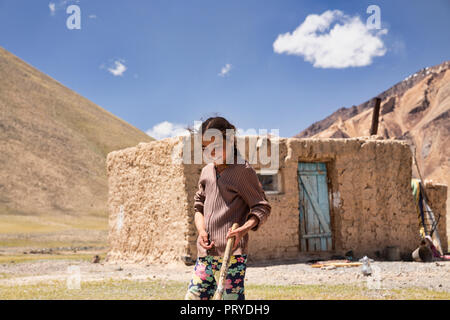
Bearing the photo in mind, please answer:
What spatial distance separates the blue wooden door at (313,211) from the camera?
1062 cm

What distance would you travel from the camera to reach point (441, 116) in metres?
44.2

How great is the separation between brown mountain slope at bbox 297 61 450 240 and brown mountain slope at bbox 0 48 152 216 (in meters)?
26.9

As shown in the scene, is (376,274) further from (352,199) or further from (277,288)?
(352,199)

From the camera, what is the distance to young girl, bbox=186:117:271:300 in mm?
2797

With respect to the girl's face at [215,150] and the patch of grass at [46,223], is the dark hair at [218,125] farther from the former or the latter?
the patch of grass at [46,223]

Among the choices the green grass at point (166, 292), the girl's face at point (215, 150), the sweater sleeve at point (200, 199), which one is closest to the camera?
the girl's face at point (215, 150)

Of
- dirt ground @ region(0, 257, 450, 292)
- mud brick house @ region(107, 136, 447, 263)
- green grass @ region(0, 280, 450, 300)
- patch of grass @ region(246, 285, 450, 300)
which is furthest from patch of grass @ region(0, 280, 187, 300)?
mud brick house @ region(107, 136, 447, 263)

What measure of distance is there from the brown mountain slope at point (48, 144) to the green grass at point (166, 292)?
114 ft

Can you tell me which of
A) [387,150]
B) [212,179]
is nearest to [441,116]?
[387,150]

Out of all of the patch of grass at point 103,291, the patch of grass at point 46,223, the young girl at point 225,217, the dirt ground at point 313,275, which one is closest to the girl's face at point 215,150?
the young girl at point 225,217

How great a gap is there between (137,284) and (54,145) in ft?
162

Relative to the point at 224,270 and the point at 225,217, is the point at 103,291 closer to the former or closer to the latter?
the point at 225,217

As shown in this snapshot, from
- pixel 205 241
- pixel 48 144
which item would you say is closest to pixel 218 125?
pixel 205 241

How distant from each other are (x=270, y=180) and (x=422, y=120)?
1663 inches
